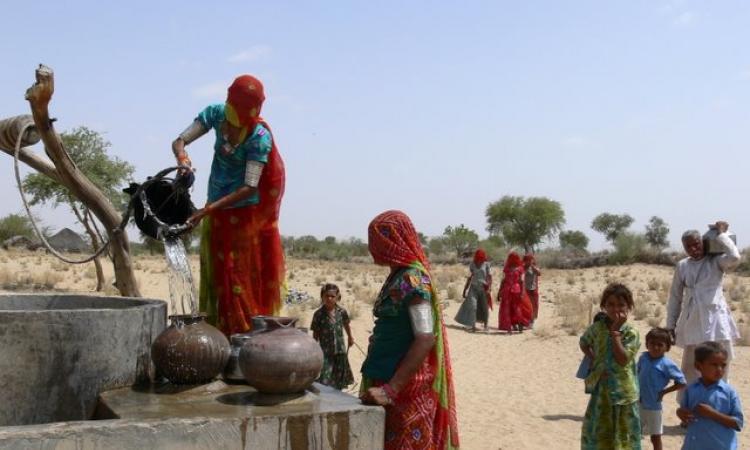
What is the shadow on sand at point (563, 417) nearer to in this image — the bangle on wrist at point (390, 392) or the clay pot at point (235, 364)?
the clay pot at point (235, 364)

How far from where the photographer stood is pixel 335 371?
7.11 metres

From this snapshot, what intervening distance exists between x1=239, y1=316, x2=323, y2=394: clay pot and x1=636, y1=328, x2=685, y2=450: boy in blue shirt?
2.88 m

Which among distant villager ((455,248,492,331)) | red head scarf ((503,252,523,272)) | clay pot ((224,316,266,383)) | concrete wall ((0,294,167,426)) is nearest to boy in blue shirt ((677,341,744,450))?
clay pot ((224,316,266,383))

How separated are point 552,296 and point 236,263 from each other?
63.1 ft

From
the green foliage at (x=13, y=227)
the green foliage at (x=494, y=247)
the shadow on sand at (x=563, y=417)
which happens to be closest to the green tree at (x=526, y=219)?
the green foliage at (x=494, y=247)

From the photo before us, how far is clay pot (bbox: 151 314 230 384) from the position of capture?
3.73 meters

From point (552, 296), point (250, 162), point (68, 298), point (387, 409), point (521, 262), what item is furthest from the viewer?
point (552, 296)

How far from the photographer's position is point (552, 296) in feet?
74.9

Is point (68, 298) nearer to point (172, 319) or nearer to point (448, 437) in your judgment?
point (172, 319)

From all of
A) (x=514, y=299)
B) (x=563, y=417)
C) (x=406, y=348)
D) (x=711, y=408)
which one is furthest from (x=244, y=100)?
(x=514, y=299)

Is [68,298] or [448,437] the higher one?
[68,298]

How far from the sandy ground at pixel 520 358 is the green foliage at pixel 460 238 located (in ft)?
79.1

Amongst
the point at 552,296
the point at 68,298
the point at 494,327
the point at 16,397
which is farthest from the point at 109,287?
the point at 16,397

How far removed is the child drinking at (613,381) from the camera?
4.75 m
